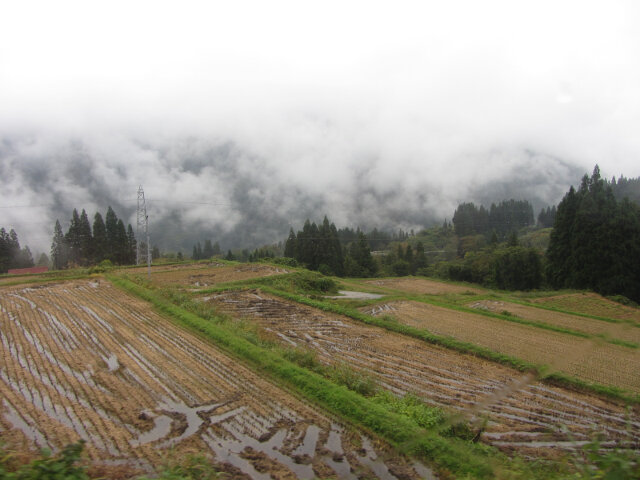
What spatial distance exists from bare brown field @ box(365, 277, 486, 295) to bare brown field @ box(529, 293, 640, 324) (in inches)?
271

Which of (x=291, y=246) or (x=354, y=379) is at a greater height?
(x=291, y=246)

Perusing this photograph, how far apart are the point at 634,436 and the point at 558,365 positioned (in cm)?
751

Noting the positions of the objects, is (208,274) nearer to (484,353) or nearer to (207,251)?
(484,353)

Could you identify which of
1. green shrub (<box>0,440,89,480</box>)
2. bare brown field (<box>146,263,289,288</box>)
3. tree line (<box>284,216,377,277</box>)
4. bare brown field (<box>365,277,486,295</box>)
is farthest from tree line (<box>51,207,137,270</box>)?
green shrub (<box>0,440,89,480</box>)

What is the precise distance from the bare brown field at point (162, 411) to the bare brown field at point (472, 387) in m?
2.56

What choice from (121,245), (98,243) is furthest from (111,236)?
(98,243)

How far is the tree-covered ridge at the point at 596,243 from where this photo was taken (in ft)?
87.5

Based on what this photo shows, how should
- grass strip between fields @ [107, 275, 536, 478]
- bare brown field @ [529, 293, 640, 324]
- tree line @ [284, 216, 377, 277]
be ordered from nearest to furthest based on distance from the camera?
grass strip between fields @ [107, 275, 536, 478] < bare brown field @ [529, 293, 640, 324] < tree line @ [284, 216, 377, 277]

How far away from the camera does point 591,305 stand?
22.2 meters

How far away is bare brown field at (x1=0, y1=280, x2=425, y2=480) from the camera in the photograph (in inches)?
236

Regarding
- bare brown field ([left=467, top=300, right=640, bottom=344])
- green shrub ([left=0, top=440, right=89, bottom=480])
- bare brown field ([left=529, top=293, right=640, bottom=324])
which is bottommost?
bare brown field ([left=529, top=293, right=640, bottom=324])

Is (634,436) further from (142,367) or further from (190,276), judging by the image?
(190,276)

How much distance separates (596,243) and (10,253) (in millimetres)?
65231

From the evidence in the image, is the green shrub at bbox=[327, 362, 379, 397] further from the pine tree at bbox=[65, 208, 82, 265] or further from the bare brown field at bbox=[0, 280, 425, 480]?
the pine tree at bbox=[65, 208, 82, 265]
